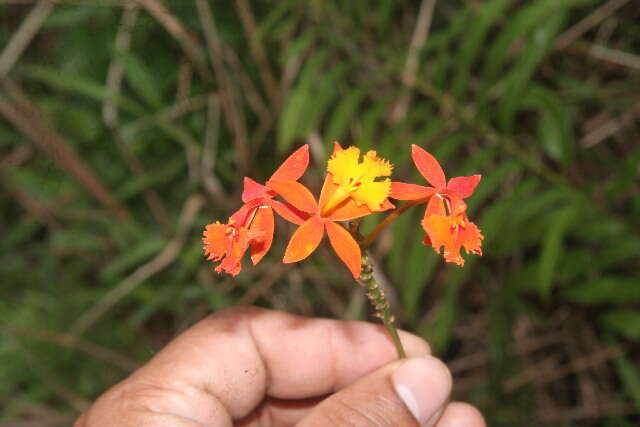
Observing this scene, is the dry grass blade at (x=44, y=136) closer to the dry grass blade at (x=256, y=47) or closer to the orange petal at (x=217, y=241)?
the dry grass blade at (x=256, y=47)

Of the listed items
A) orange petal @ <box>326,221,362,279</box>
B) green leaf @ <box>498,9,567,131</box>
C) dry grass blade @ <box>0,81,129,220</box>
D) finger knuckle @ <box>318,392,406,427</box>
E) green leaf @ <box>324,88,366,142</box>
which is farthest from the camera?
dry grass blade @ <box>0,81,129,220</box>

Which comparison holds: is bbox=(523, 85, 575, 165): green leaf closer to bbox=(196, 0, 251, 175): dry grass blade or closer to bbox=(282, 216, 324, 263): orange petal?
bbox=(196, 0, 251, 175): dry grass blade

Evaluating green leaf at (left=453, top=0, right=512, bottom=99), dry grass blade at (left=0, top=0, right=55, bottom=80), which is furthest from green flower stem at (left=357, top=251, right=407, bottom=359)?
dry grass blade at (left=0, top=0, right=55, bottom=80)

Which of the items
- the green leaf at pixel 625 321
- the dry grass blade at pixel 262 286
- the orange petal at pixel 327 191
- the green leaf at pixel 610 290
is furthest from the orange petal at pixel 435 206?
the dry grass blade at pixel 262 286

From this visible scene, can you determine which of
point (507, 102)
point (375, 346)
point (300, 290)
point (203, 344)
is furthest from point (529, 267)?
point (203, 344)

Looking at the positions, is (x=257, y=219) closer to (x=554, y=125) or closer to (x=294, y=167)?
(x=294, y=167)

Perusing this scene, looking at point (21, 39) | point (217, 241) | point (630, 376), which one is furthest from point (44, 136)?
point (630, 376)
